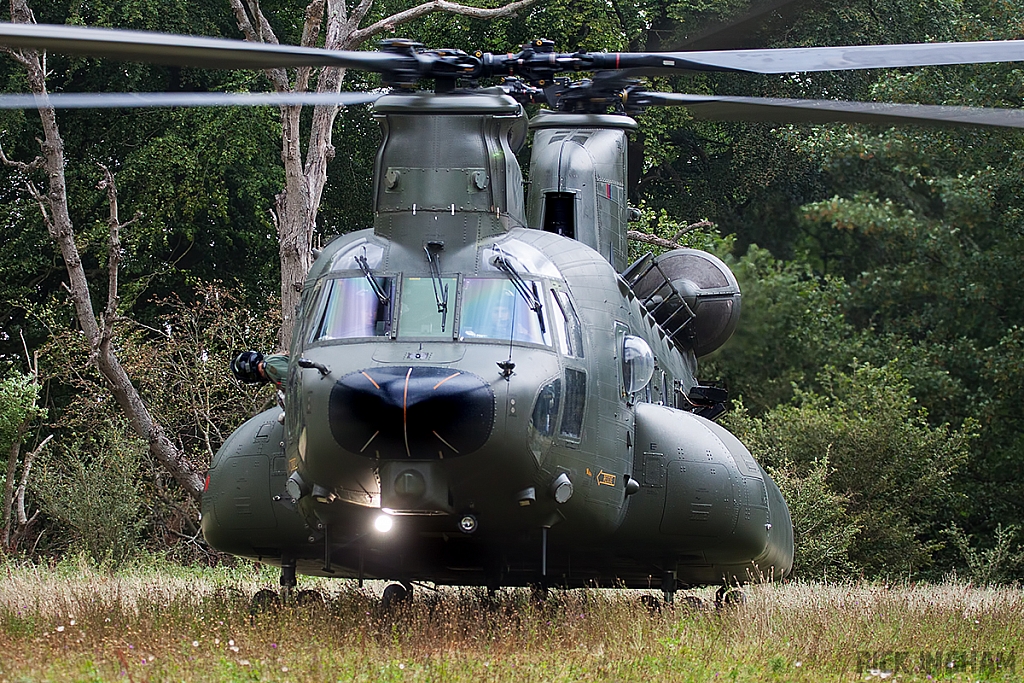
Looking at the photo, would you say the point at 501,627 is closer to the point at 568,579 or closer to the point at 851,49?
the point at 568,579

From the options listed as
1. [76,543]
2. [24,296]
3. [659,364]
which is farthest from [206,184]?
[659,364]

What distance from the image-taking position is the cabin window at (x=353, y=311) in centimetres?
879

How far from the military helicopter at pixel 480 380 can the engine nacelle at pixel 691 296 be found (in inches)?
42.2

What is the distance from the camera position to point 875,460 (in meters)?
21.9

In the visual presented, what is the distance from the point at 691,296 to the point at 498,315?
4266 millimetres

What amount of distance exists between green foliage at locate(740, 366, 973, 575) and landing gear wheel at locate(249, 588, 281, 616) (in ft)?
37.8

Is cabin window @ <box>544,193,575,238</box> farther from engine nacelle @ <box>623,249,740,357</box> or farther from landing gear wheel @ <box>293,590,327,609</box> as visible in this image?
landing gear wheel @ <box>293,590,327,609</box>

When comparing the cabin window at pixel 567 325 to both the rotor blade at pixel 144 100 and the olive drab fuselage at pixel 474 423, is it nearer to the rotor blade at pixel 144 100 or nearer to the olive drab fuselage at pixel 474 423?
the olive drab fuselage at pixel 474 423

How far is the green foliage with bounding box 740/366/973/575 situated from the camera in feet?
69.6

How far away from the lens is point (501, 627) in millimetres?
9008

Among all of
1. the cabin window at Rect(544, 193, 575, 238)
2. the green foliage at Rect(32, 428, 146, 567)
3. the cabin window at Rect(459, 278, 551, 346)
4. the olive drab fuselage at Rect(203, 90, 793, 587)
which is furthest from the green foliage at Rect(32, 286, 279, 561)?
the cabin window at Rect(459, 278, 551, 346)

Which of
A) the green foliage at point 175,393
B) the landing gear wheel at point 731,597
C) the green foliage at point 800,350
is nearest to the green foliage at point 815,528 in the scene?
the green foliage at point 800,350

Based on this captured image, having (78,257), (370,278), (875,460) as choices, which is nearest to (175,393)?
(78,257)

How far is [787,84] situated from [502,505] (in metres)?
19.5
